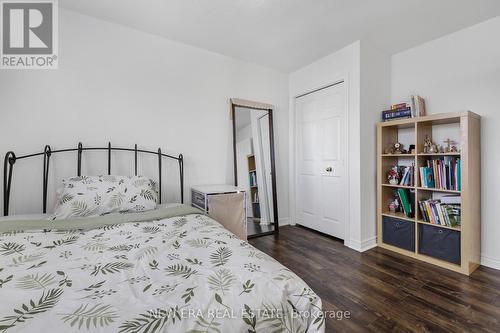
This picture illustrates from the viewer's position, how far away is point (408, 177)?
8.33 feet

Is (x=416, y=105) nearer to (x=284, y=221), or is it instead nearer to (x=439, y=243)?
(x=439, y=243)

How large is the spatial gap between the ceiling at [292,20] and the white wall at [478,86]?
14 centimetres

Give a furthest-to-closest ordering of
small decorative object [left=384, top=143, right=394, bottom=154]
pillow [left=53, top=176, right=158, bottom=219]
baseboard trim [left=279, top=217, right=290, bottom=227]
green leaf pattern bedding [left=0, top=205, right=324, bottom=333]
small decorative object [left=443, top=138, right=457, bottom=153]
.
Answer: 1. baseboard trim [left=279, top=217, right=290, bottom=227]
2. small decorative object [left=384, top=143, right=394, bottom=154]
3. small decorative object [left=443, top=138, right=457, bottom=153]
4. pillow [left=53, top=176, right=158, bottom=219]
5. green leaf pattern bedding [left=0, top=205, right=324, bottom=333]

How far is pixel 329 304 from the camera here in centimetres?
163

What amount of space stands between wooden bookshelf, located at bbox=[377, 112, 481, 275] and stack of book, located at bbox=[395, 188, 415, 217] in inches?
2.3

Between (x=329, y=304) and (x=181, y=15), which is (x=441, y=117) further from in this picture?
(x=181, y=15)

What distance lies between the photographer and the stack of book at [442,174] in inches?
85.0

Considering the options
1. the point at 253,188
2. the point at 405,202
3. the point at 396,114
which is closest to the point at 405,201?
the point at 405,202

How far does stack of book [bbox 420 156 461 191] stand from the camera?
2.16 meters

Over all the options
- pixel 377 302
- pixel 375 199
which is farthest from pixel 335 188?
pixel 377 302

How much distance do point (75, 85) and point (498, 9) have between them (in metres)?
3.86

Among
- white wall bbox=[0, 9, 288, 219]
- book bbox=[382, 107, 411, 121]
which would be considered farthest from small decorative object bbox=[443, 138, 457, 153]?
white wall bbox=[0, 9, 288, 219]

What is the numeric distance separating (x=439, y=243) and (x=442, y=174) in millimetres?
666

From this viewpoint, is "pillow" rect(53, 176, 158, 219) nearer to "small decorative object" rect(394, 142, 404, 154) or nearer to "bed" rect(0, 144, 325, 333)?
"bed" rect(0, 144, 325, 333)
